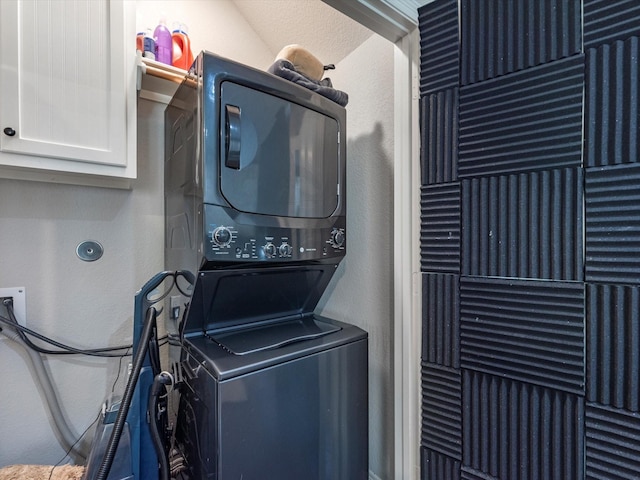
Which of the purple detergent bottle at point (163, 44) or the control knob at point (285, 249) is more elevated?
the purple detergent bottle at point (163, 44)

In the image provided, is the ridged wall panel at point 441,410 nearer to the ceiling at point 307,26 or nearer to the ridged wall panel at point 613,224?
the ridged wall panel at point 613,224

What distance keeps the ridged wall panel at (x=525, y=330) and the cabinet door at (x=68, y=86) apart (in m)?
1.43

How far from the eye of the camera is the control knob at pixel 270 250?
106cm

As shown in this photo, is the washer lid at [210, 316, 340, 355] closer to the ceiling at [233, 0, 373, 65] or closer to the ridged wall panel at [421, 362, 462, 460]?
the ridged wall panel at [421, 362, 462, 460]

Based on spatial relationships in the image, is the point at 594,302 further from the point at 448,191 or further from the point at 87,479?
the point at 87,479

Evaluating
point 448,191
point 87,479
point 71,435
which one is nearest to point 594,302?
point 448,191

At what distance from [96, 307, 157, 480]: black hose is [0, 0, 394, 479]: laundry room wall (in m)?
0.58

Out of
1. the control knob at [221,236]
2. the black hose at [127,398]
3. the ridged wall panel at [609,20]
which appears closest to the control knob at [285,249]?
the control knob at [221,236]

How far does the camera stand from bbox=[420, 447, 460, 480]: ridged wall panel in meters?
1.16

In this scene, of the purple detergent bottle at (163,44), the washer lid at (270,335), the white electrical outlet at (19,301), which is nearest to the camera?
the washer lid at (270,335)

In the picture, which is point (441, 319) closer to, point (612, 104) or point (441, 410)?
point (441, 410)

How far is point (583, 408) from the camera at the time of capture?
0.90 meters

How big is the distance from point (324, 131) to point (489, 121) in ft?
1.96

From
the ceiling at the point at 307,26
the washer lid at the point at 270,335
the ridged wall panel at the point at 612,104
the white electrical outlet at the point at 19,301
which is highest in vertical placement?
the ceiling at the point at 307,26
